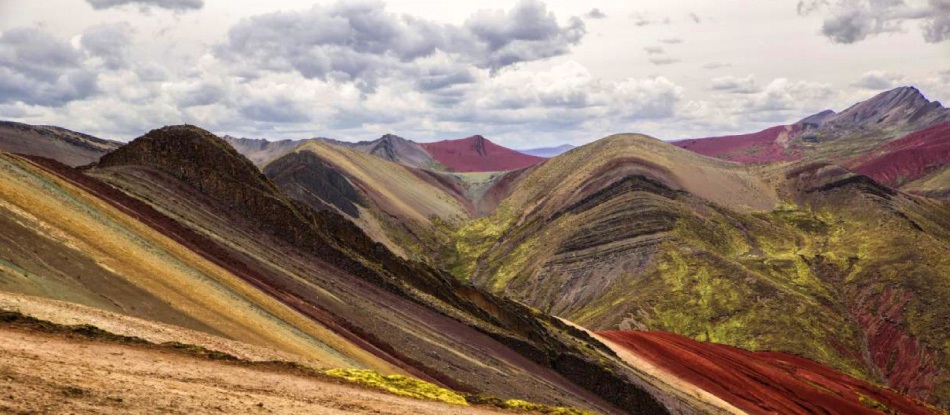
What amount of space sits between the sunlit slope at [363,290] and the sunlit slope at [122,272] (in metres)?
3.54

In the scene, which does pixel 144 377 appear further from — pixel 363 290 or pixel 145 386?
pixel 363 290

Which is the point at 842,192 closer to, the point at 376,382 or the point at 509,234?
the point at 509,234

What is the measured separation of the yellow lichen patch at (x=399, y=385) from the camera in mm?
26578

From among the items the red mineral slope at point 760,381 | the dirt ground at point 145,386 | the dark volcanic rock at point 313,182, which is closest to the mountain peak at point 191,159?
the red mineral slope at point 760,381

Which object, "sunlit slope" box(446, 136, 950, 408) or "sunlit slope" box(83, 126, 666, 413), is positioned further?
"sunlit slope" box(446, 136, 950, 408)

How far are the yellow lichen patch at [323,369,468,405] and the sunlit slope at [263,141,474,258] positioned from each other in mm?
90868

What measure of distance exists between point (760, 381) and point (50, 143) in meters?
143

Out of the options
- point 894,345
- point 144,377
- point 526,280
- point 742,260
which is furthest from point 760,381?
point 144,377

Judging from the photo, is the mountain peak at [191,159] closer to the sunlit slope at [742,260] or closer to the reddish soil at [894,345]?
the sunlit slope at [742,260]

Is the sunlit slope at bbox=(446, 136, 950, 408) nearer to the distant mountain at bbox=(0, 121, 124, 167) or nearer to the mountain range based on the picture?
the mountain range

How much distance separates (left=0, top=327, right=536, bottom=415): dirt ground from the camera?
16.5 metres

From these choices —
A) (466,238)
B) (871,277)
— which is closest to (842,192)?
(871,277)

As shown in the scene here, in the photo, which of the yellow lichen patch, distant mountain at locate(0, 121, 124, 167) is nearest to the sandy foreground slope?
the yellow lichen patch

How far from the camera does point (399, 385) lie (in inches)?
1107
